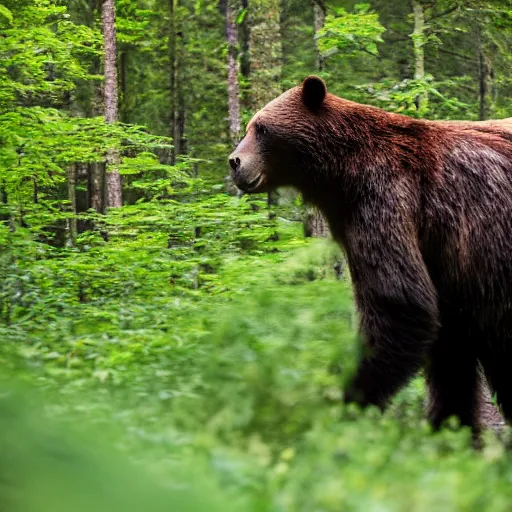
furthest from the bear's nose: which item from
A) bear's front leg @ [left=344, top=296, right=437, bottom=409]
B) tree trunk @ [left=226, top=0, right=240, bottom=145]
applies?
tree trunk @ [left=226, top=0, right=240, bottom=145]

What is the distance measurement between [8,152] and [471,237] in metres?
6.43

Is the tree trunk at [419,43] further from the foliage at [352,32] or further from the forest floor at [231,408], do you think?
the forest floor at [231,408]

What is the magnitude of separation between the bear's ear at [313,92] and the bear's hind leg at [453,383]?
207 centimetres

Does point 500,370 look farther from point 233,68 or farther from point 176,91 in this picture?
point 176,91

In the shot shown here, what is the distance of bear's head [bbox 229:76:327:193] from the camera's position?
536cm

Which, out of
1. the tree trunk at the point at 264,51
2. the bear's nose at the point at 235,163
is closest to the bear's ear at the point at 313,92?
the bear's nose at the point at 235,163

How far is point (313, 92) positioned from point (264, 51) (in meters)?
7.75

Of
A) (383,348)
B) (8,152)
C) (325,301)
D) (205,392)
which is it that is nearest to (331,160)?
(325,301)

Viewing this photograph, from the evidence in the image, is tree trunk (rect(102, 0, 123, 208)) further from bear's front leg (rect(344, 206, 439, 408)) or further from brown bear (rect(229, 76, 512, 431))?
bear's front leg (rect(344, 206, 439, 408))

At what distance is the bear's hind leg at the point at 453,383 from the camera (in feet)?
17.2

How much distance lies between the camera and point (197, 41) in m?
21.4

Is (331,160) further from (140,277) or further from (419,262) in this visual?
(140,277)

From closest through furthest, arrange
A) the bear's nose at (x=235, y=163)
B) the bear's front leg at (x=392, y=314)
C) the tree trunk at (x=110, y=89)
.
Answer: the bear's front leg at (x=392, y=314)
the bear's nose at (x=235, y=163)
the tree trunk at (x=110, y=89)

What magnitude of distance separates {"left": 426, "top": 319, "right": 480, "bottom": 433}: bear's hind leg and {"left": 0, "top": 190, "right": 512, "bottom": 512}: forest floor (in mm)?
202
